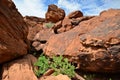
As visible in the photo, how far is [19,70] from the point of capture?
6422 millimetres

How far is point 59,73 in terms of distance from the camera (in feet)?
20.9

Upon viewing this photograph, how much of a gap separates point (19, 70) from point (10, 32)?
1.50m

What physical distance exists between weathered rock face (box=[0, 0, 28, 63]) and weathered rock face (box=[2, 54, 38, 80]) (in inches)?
11.1

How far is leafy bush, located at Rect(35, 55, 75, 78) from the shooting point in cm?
641

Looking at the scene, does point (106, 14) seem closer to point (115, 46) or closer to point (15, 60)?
point (115, 46)

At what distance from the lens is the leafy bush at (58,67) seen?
6414 millimetres

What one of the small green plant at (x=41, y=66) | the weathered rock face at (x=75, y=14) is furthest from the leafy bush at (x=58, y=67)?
the weathered rock face at (x=75, y=14)

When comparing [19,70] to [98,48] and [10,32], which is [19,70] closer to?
[10,32]

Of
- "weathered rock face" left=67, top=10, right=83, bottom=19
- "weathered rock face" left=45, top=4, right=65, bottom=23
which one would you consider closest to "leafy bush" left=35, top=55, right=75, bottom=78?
"weathered rock face" left=67, top=10, right=83, bottom=19

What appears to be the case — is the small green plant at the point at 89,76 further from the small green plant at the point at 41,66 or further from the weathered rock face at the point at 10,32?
the weathered rock face at the point at 10,32

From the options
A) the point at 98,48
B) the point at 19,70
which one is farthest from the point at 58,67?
the point at 98,48

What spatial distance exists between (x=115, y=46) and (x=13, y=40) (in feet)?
11.6

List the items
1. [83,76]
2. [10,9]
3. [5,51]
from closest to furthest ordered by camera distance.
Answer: [5,51]
[83,76]
[10,9]

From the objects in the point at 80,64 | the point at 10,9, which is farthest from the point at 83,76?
the point at 10,9
